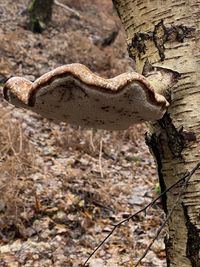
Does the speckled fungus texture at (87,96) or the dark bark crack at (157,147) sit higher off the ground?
the speckled fungus texture at (87,96)

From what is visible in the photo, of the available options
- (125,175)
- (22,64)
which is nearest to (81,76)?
(125,175)

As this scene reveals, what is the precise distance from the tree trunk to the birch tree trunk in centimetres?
911

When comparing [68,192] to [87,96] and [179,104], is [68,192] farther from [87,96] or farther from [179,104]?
[87,96]

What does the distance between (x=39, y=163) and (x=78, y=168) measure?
0.52 m

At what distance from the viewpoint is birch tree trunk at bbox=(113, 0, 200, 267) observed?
1559 mm

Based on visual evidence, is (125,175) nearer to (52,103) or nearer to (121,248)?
(121,248)

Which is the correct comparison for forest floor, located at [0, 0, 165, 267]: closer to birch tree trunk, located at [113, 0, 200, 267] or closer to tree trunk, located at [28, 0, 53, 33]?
tree trunk, located at [28, 0, 53, 33]

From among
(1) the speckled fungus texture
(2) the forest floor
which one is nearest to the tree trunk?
(2) the forest floor

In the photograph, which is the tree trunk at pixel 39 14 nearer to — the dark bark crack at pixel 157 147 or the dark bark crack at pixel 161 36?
the dark bark crack at pixel 161 36

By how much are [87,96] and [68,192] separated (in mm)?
3734

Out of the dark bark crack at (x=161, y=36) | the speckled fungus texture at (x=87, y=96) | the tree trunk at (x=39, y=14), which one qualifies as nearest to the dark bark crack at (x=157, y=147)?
the speckled fungus texture at (x=87, y=96)

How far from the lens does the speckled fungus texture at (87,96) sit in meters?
1.17

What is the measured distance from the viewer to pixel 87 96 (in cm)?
123

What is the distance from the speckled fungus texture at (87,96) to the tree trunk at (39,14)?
934 centimetres
